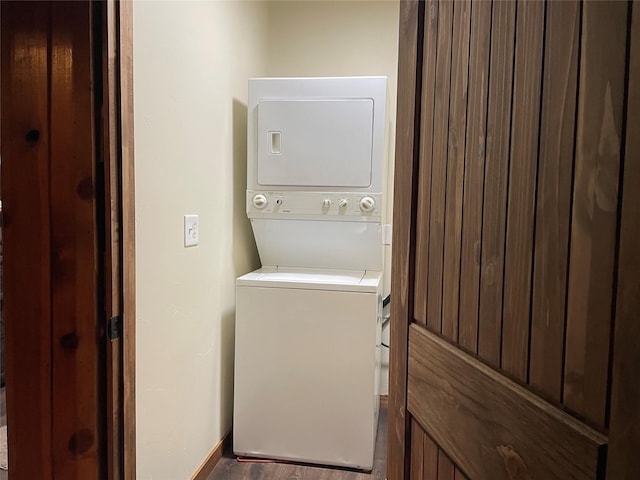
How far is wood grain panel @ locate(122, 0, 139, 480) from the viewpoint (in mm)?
1038

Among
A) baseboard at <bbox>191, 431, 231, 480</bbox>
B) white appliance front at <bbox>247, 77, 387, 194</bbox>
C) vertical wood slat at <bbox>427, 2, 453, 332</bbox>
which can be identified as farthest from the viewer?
white appliance front at <bbox>247, 77, 387, 194</bbox>

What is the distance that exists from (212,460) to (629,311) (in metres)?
2.01

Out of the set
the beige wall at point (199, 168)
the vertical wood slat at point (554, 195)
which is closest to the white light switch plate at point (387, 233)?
the beige wall at point (199, 168)

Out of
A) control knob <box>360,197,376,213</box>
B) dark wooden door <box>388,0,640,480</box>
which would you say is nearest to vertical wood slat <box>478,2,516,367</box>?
dark wooden door <box>388,0,640,480</box>

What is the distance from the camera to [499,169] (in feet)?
1.93

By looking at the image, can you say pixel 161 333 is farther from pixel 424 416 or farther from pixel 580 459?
pixel 580 459

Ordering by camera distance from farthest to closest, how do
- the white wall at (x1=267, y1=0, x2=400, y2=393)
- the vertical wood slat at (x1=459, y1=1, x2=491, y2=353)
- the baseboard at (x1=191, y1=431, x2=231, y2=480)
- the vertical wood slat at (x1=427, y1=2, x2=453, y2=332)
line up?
the white wall at (x1=267, y1=0, x2=400, y2=393), the baseboard at (x1=191, y1=431, x2=231, y2=480), the vertical wood slat at (x1=427, y1=2, x2=453, y2=332), the vertical wood slat at (x1=459, y1=1, x2=491, y2=353)

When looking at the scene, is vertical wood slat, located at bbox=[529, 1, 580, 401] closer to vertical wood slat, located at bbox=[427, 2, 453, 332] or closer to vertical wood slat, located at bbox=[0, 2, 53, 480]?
vertical wood slat, located at bbox=[427, 2, 453, 332]

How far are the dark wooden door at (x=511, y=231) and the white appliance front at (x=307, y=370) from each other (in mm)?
1108

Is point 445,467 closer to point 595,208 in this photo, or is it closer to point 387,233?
point 595,208

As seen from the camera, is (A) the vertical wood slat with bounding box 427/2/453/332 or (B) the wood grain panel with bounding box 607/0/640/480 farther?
(A) the vertical wood slat with bounding box 427/2/453/332

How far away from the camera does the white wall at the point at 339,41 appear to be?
8.21 feet

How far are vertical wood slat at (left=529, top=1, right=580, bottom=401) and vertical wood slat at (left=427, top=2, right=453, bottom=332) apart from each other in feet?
0.77

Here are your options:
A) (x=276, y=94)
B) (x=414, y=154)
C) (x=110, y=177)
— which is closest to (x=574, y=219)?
(x=414, y=154)
